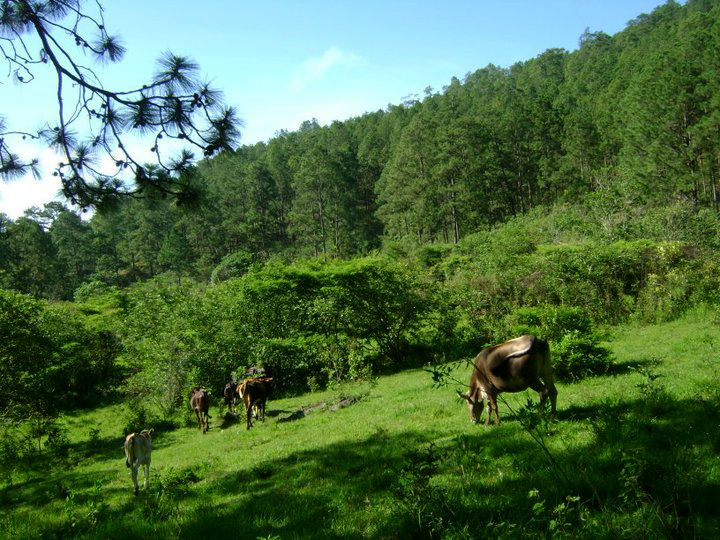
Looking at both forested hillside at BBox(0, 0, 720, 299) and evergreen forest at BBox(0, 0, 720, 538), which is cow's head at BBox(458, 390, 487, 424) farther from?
forested hillside at BBox(0, 0, 720, 299)

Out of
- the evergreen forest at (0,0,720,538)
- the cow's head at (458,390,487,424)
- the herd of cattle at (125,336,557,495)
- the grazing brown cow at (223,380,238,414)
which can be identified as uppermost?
the evergreen forest at (0,0,720,538)

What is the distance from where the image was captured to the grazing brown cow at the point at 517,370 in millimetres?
7258

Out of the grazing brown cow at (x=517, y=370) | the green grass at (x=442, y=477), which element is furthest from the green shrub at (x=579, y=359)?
the grazing brown cow at (x=517, y=370)

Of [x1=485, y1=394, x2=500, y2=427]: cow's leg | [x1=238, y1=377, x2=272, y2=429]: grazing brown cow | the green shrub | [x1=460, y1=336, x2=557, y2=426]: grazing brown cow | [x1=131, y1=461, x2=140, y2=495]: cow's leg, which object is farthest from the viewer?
[x1=238, y1=377, x2=272, y2=429]: grazing brown cow

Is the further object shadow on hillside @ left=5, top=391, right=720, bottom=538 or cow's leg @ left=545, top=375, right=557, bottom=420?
cow's leg @ left=545, top=375, right=557, bottom=420

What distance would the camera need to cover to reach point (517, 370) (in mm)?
7324

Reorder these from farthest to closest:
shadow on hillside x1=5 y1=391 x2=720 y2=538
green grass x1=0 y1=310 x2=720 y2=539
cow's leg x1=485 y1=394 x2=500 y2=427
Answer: cow's leg x1=485 y1=394 x2=500 y2=427, shadow on hillside x1=5 y1=391 x2=720 y2=538, green grass x1=0 y1=310 x2=720 y2=539

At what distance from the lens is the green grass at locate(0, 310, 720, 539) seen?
13.9 feet

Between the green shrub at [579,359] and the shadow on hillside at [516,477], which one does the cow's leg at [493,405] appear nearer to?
the shadow on hillside at [516,477]

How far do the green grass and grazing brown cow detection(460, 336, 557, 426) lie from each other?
0.54 metres

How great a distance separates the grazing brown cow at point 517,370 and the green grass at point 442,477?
544mm

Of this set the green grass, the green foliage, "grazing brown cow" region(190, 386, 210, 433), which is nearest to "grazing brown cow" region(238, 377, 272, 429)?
the green grass

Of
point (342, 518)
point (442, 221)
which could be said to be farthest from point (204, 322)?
point (442, 221)

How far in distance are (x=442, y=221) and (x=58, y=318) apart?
44.0 metres
